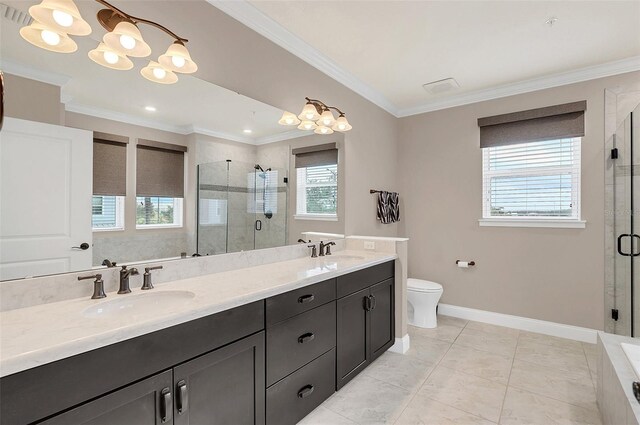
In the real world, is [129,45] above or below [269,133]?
above

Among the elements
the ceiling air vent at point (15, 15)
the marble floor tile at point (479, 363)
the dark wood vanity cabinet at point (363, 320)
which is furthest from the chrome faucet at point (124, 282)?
the marble floor tile at point (479, 363)

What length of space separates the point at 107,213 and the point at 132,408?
0.89 metres

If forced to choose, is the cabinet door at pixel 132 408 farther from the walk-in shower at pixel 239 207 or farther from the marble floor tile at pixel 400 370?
the marble floor tile at pixel 400 370

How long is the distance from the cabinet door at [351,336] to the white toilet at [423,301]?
1.14 metres

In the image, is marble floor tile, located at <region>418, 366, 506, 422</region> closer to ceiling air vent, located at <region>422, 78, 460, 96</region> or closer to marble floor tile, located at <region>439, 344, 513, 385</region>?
marble floor tile, located at <region>439, 344, 513, 385</region>

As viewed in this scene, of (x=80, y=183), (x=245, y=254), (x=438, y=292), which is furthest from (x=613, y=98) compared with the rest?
(x=80, y=183)

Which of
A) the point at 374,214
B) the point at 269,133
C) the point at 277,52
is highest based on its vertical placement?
the point at 277,52

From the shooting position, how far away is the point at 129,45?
1409 mm

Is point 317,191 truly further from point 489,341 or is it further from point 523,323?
point 523,323

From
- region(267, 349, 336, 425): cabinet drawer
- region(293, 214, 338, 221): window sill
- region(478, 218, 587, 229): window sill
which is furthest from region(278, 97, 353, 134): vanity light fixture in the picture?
region(478, 218, 587, 229): window sill

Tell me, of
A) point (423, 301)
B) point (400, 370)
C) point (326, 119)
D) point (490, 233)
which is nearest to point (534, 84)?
point (490, 233)

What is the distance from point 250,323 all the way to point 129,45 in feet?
4.62

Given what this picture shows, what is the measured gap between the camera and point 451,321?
349cm

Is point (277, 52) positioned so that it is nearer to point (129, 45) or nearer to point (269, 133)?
point (269, 133)
